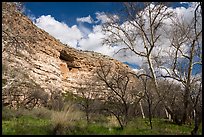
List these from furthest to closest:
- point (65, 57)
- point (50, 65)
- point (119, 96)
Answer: point (65, 57), point (50, 65), point (119, 96)

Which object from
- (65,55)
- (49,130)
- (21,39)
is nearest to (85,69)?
(65,55)

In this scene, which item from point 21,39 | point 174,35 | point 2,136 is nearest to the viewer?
point 2,136

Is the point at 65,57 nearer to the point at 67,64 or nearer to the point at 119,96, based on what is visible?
the point at 67,64

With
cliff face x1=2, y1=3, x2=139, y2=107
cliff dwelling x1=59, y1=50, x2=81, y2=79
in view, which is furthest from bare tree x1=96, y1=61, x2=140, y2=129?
cliff dwelling x1=59, y1=50, x2=81, y2=79

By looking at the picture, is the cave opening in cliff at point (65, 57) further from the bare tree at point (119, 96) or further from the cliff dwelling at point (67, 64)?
the bare tree at point (119, 96)

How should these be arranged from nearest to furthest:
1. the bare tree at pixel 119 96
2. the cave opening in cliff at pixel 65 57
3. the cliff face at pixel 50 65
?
the bare tree at pixel 119 96, the cliff face at pixel 50 65, the cave opening in cliff at pixel 65 57

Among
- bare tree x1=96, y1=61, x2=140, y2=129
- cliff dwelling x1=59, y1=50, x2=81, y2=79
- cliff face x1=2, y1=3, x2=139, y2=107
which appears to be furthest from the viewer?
cliff dwelling x1=59, y1=50, x2=81, y2=79

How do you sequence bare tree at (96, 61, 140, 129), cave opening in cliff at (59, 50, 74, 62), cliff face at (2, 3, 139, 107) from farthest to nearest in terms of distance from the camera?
cave opening in cliff at (59, 50, 74, 62) < cliff face at (2, 3, 139, 107) < bare tree at (96, 61, 140, 129)

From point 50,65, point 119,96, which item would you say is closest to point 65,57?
point 50,65

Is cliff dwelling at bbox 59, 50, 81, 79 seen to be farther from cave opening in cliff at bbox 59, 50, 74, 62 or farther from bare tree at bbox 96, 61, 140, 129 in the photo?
bare tree at bbox 96, 61, 140, 129

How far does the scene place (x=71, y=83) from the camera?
5391cm

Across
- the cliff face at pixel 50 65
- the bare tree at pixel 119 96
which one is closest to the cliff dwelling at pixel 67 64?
the cliff face at pixel 50 65

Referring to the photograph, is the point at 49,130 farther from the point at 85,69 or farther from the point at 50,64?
the point at 85,69

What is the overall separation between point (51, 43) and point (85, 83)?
9.26m
